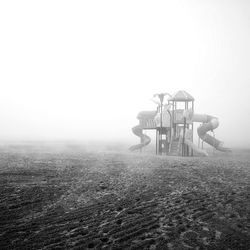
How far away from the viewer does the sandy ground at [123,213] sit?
19.2 ft

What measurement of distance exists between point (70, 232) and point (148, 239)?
198 cm

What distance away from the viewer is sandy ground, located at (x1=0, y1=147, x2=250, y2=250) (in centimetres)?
584

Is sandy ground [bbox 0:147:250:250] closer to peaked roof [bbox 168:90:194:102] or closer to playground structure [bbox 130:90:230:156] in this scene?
playground structure [bbox 130:90:230:156]

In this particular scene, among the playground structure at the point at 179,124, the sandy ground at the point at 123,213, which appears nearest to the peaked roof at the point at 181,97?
the playground structure at the point at 179,124

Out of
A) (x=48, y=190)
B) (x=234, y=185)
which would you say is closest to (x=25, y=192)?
(x=48, y=190)

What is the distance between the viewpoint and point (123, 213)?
7.71 m

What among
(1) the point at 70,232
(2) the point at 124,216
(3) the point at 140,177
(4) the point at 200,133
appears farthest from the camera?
(4) the point at 200,133

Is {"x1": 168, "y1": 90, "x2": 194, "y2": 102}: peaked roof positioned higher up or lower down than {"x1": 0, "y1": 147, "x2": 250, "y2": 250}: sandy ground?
higher up

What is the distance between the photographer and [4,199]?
8.88 m

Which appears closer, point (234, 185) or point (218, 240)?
point (218, 240)

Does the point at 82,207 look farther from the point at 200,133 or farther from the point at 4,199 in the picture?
the point at 200,133

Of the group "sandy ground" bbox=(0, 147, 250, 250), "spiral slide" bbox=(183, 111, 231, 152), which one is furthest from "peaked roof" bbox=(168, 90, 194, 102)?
"sandy ground" bbox=(0, 147, 250, 250)

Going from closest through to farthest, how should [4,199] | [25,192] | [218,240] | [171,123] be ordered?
[218,240]
[4,199]
[25,192]
[171,123]

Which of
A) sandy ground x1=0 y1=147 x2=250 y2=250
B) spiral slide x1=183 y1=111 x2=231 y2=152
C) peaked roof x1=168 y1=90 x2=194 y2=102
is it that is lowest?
sandy ground x1=0 y1=147 x2=250 y2=250
